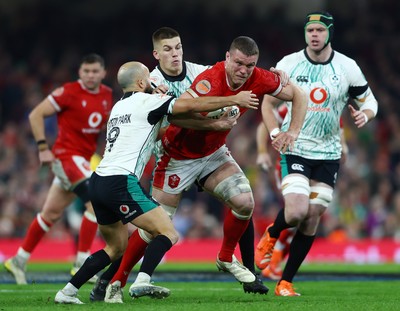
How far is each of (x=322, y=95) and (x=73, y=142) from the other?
3.60 meters

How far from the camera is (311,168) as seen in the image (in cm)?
1032

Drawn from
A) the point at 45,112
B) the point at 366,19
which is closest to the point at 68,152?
the point at 45,112

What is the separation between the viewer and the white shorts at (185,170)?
9422 millimetres

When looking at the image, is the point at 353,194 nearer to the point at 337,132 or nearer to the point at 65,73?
the point at 65,73

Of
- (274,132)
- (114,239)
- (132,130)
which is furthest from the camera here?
(274,132)

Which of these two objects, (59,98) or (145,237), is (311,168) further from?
(59,98)

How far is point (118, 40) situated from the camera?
23.8 metres

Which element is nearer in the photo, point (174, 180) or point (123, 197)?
point (123, 197)

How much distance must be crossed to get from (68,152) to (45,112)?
0.58 m

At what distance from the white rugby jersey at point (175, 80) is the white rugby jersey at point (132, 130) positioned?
817mm

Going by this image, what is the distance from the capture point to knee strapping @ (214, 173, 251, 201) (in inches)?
362

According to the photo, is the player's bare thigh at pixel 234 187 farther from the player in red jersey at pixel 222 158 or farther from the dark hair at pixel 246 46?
the dark hair at pixel 246 46

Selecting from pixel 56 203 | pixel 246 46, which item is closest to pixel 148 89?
pixel 246 46

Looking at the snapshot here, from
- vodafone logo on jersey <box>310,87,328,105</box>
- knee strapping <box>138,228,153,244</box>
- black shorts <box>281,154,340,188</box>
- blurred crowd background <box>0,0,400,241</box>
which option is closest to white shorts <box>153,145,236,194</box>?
knee strapping <box>138,228,153,244</box>
